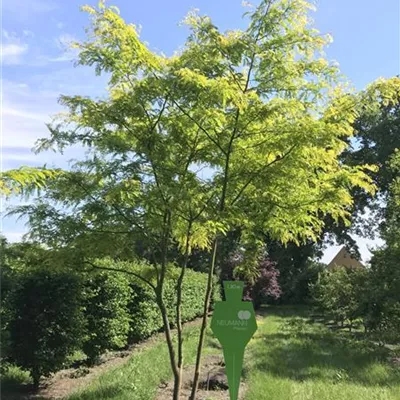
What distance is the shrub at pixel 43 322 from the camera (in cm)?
774

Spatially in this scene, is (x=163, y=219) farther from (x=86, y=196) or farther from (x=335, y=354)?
(x=335, y=354)

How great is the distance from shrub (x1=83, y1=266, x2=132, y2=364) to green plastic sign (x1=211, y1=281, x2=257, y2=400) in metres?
4.54

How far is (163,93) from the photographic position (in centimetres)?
497

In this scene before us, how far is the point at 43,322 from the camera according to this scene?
785 cm

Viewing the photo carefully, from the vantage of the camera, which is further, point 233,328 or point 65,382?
point 65,382

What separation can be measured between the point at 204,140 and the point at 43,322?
4.42 metres

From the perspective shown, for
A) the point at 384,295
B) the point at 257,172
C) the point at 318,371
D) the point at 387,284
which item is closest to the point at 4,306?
the point at 257,172

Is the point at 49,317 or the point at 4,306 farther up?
the point at 4,306

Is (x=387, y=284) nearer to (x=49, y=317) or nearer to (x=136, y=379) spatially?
(x=136, y=379)

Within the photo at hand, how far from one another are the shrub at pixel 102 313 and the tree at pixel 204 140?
4.06 metres

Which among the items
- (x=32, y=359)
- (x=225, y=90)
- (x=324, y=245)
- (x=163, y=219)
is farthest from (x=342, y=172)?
(x=324, y=245)

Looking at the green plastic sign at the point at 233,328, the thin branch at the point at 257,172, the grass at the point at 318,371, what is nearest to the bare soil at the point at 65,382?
the grass at the point at 318,371

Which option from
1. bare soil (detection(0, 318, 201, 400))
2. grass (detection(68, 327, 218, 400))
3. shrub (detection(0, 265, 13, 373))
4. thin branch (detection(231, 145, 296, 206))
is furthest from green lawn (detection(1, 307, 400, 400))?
thin branch (detection(231, 145, 296, 206))

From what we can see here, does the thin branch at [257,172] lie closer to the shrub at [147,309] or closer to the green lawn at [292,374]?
the green lawn at [292,374]
